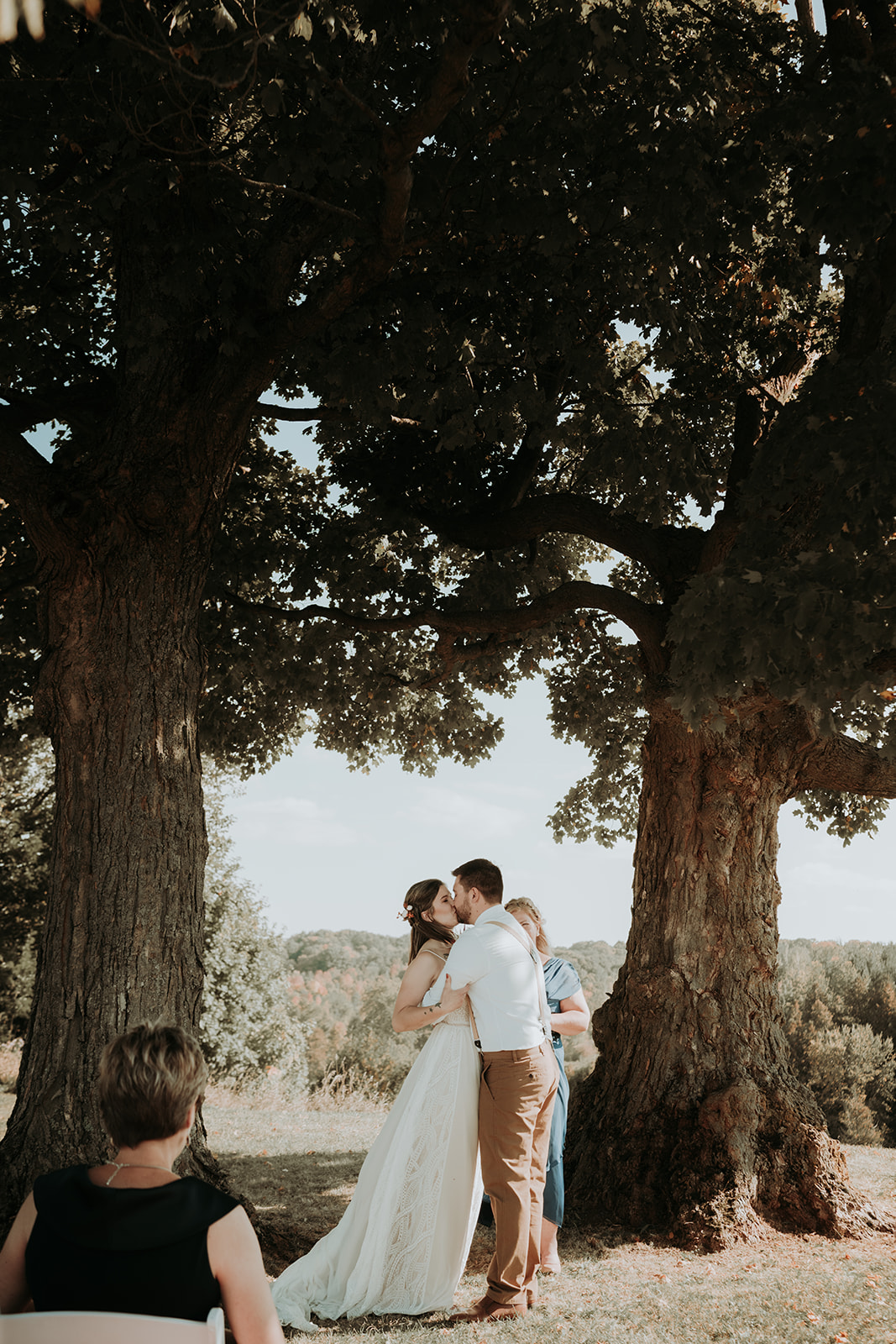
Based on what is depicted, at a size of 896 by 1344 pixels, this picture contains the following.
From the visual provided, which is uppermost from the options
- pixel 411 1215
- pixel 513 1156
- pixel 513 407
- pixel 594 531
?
pixel 513 407

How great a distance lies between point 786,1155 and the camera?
24.8 feet

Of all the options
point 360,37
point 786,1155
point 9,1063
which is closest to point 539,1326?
point 786,1155

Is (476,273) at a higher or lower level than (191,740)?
higher

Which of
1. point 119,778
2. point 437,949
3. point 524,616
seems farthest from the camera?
point 524,616

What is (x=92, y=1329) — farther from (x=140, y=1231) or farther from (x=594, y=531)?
(x=594, y=531)

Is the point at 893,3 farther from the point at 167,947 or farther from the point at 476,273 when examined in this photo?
the point at 167,947

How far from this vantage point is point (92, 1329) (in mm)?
2074

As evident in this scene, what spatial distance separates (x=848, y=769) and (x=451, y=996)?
5.46 m

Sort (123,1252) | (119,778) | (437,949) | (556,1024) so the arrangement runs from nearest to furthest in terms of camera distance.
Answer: (123,1252)
(437,949)
(119,778)
(556,1024)

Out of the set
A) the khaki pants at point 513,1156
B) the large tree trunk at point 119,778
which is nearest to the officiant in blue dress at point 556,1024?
the khaki pants at point 513,1156

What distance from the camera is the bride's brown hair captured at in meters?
5.86

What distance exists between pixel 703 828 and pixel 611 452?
353 centimetres

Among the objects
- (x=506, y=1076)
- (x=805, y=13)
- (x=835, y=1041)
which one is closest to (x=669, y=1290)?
(x=506, y=1076)

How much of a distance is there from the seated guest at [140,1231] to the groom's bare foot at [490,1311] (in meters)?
3.34
